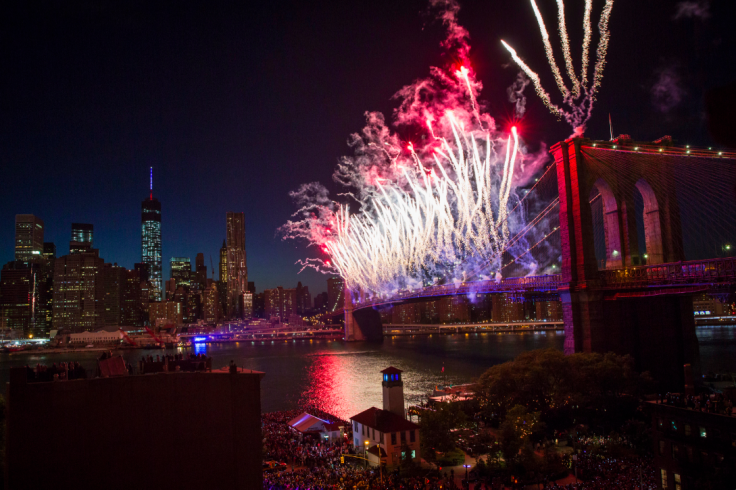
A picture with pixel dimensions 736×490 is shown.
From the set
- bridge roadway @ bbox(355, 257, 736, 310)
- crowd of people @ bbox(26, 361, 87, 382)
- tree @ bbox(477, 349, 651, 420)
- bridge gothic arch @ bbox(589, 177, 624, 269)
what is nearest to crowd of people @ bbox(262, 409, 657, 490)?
tree @ bbox(477, 349, 651, 420)

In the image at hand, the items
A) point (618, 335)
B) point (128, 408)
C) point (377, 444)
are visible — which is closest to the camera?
point (128, 408)

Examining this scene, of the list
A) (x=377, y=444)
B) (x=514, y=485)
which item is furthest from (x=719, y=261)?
(x=377, y=444)

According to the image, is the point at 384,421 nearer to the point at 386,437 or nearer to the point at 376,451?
the point at 386,437

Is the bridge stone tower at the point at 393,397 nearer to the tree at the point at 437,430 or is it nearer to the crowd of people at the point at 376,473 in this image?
the tree at the point at 437,430

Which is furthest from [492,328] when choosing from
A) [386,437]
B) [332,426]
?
[386,437]

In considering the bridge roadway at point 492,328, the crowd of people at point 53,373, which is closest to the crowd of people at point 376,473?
the crowd of people at point 53,373

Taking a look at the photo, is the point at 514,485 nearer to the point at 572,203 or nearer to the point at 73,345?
the point at 572,203
